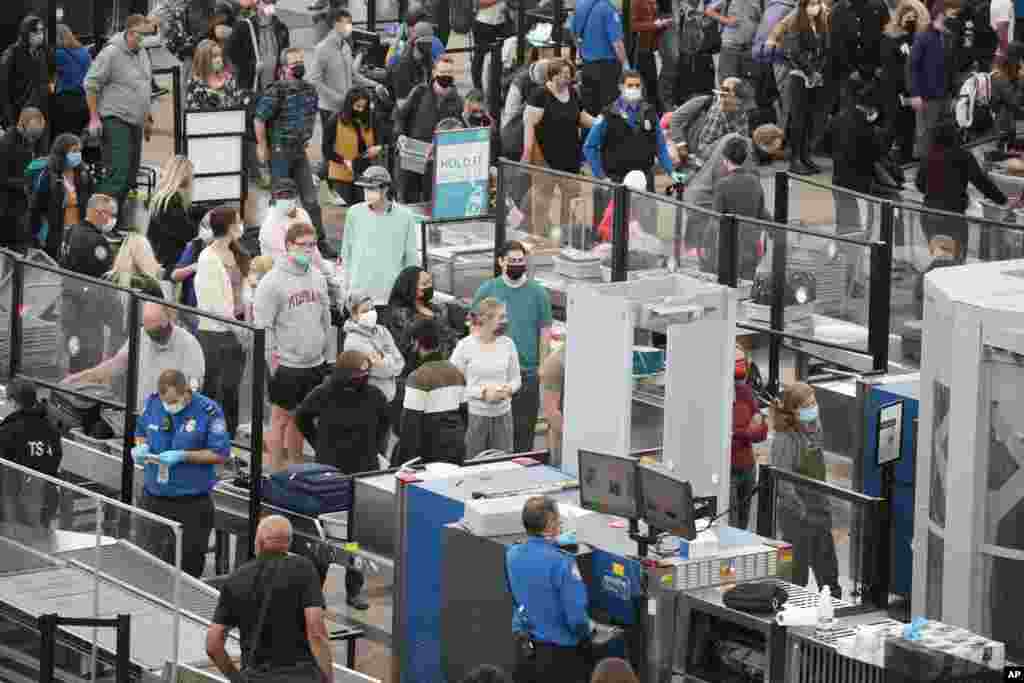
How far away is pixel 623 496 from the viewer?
12812 mm

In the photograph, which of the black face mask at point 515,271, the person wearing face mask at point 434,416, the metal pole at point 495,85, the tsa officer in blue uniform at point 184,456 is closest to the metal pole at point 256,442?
the tsa officer in blue uniform at point 184,456

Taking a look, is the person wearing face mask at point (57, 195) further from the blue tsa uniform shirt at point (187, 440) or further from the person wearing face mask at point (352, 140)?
the blue tsa uniform shirt at point (187, 440)

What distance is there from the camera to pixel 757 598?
12.0 metres

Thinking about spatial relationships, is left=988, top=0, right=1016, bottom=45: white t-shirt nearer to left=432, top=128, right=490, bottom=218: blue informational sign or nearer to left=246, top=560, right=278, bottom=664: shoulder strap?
left=432, top=128, right=490, bottom=218: blue informational sign

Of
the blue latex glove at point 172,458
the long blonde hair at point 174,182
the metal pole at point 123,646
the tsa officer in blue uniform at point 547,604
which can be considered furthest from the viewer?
the long blonde hair at point 174,182

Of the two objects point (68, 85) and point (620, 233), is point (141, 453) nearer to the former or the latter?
point (620, 233)

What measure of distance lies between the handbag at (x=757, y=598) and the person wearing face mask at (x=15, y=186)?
33.2ft

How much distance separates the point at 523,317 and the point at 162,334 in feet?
8.52

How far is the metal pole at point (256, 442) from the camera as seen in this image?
15016 mm

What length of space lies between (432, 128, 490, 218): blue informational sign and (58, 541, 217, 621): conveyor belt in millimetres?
7969

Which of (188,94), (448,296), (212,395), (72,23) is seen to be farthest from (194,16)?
(212,395)

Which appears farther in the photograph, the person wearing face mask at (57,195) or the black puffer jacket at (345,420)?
the person wearing face mask at (57,195)

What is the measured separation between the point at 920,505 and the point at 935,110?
12.7 meters

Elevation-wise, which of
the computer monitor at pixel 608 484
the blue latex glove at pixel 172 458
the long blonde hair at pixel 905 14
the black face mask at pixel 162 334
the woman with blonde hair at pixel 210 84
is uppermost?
the long blonde hair at pixel 905 14
